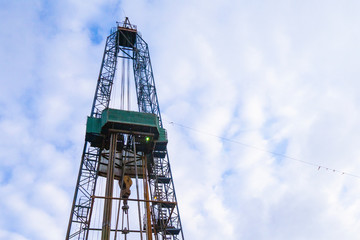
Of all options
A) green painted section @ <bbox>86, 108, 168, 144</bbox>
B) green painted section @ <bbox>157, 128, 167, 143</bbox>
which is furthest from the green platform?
green painted section @ <bbox>157, 128, 167, 143</bbox>

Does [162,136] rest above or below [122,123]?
above

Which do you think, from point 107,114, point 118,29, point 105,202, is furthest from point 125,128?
point 118,29

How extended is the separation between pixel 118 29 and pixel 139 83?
6677 mm

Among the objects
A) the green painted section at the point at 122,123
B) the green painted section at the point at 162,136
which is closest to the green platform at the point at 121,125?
the green painted section at the point at 122,123

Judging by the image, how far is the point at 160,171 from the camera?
40.5 m

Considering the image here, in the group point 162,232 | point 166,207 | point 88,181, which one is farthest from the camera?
point 166,207

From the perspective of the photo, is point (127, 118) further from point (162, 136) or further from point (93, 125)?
point (162, 136)

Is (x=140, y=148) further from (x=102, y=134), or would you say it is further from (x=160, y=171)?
(x=160, y=171)

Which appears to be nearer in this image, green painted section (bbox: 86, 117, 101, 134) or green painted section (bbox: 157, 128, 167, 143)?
green painted section (bbox: 86, 117, 101, 134)

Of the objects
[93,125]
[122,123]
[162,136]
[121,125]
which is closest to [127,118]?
[122,123]

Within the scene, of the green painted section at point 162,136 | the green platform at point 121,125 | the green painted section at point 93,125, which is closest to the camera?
the green platform at point 121,125

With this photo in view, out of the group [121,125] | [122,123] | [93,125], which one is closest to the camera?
[122,123]

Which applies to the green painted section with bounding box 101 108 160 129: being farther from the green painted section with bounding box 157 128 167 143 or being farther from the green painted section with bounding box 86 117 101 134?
the green painted section with bounding box 157 128 167 143

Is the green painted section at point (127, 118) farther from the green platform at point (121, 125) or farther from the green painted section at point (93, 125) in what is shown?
the green painted section at point (93, 125)
